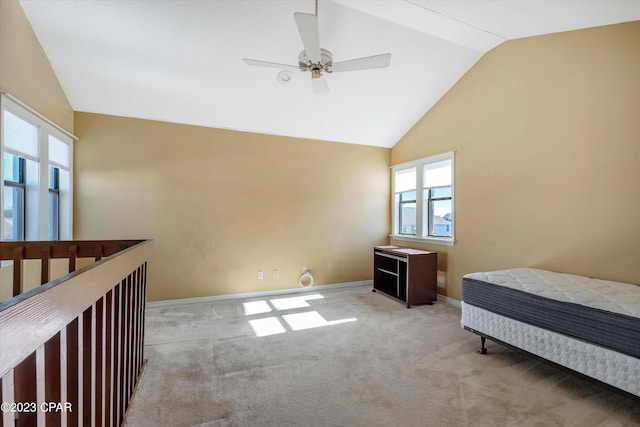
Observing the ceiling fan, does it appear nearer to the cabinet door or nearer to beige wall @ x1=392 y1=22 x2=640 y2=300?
beige wall @ x1=392 y1=22 x2=640 y2=300

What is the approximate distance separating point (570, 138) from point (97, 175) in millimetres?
5390

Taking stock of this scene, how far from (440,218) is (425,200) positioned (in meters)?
0.37

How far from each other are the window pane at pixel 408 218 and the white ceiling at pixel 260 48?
161cm

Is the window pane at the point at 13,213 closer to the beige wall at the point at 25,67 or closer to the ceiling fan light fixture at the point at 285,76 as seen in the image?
the beige wall at the point at 25,67

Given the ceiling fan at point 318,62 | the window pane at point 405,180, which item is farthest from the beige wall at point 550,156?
the ceiling fan at point 318,62

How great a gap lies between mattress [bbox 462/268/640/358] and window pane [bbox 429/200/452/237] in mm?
1478

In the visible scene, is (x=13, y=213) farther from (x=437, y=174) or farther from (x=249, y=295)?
(x=437, y=174)

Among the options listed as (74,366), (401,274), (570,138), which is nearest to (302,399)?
(74,366)

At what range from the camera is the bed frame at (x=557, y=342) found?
1761 mm

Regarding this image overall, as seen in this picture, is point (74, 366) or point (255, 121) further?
point (255, 121)

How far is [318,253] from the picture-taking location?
15.9 ft

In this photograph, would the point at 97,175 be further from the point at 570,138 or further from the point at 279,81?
the point at 570,138

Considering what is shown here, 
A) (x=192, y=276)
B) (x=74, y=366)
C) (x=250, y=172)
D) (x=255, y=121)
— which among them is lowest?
(x=192, y=276)

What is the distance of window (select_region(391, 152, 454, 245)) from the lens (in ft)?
13.9
